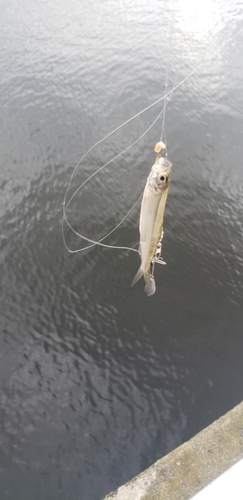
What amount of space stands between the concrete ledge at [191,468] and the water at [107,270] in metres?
1.38

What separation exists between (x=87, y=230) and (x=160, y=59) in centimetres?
863

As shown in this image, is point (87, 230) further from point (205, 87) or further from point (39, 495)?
point (205, 87)

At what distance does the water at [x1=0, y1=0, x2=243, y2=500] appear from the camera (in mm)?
7059

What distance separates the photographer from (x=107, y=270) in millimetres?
9188

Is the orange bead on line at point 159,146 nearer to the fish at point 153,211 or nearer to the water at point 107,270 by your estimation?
the fish at point 153,211

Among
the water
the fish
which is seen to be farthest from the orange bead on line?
the water

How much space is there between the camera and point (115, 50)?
49.4 feet

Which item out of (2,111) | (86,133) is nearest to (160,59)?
(86,133)

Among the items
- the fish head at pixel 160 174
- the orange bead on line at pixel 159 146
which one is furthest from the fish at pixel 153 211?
the orange bead on line at pixel 159 146

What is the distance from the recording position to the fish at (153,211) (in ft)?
13.6

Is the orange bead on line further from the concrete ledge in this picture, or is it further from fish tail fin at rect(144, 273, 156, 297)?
the concrete ledge

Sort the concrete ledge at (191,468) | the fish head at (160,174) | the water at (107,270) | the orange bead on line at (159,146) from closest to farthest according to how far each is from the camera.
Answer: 1. the fish head at (160,174)
2. the orange bead on line at (159,146)
3. the concrete ledge at (191,468)
4. the water at (107,270)

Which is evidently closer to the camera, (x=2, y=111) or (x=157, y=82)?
(x=2, y=111)

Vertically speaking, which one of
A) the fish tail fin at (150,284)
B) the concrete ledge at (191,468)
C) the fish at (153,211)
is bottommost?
the concrete ledge at (191,468)
